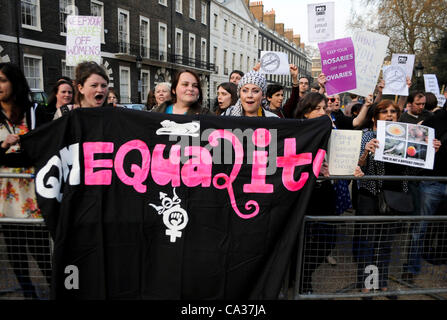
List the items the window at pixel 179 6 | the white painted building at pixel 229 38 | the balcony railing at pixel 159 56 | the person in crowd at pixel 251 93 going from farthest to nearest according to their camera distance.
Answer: the white painted building at pixel 229 38 < the window at pixel 179 6 < the balcony railing at pixel 159 56 < the person in crowd at pixel 251 93

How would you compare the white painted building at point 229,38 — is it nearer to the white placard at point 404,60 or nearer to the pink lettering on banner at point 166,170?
the white placard at point 404,60

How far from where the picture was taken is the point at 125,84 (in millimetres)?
24938

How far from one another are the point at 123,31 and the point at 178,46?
7.25m

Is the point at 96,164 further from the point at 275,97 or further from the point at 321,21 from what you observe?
the point at 321,21

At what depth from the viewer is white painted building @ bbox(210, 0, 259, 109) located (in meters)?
36.7

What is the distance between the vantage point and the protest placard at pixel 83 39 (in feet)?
19.1

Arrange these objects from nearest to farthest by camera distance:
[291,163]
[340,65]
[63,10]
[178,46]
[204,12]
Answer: [291,163] → [340,65] → [63,10] → [178,46] → [204,12]

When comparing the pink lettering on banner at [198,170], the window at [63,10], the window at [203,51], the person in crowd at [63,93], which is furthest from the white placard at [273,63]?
the window at [203,51]

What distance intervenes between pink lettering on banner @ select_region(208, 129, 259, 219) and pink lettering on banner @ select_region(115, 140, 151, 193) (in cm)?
52

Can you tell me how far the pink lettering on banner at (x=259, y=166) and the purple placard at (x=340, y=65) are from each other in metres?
2.43

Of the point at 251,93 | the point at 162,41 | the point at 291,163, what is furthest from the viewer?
the point at 162,41

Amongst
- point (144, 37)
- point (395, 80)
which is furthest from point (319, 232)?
point (144, 37)

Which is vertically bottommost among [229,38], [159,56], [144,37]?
[159,56]

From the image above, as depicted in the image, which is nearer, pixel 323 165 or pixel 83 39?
pixel 323 165
